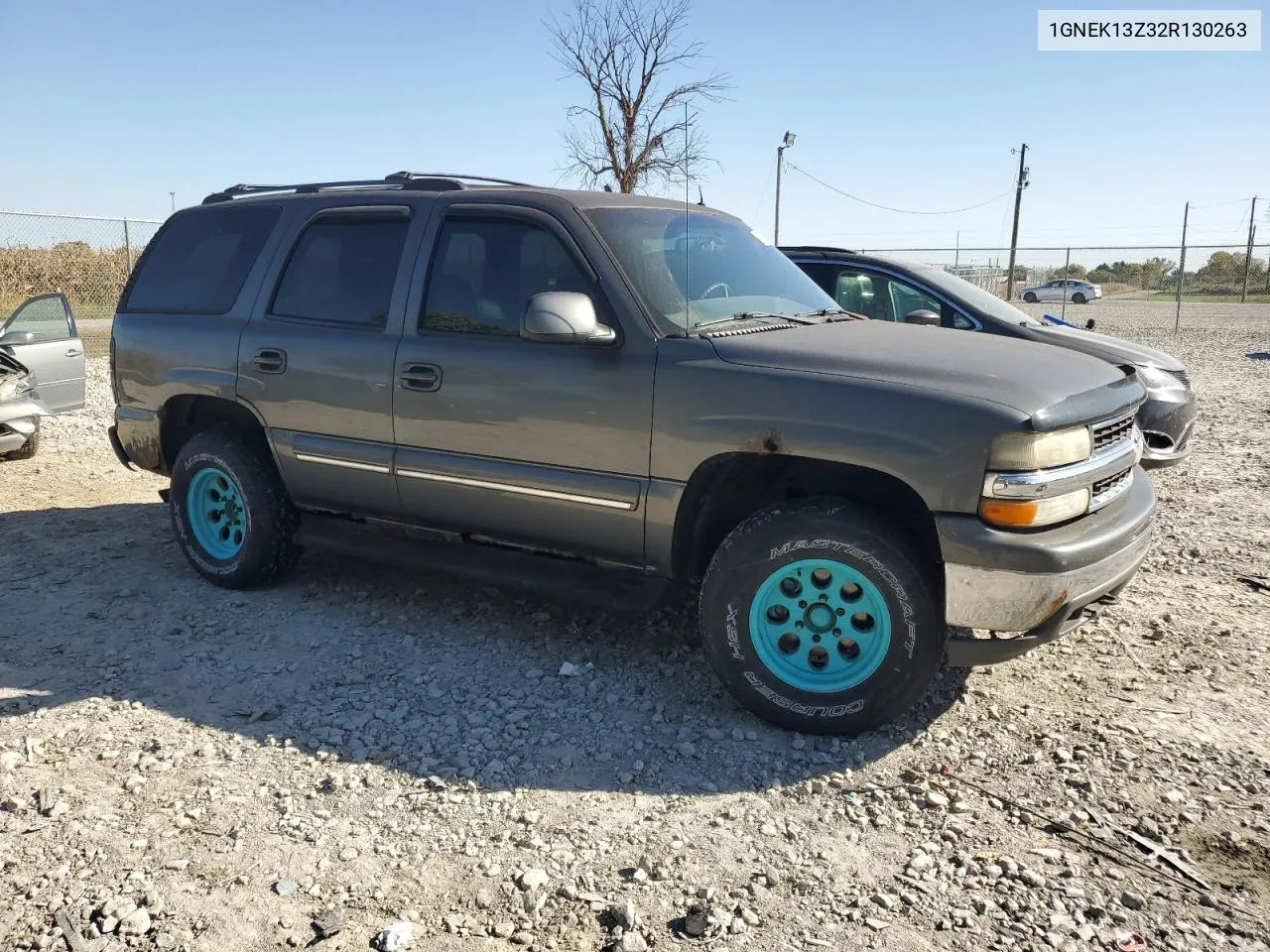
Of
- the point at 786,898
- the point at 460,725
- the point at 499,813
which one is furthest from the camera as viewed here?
the point at 460,725

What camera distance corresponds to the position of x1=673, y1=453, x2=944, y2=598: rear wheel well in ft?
11.7

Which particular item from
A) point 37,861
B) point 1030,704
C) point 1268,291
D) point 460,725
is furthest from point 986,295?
point 1268,291

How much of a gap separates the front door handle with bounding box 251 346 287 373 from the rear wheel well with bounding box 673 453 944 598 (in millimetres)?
2203

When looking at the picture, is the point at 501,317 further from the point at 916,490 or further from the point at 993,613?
the point at 993,613

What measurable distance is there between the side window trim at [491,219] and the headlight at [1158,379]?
176 inches

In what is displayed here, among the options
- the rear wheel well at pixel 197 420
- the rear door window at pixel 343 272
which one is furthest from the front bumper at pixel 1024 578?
the rear wheel well at pixel 197 420

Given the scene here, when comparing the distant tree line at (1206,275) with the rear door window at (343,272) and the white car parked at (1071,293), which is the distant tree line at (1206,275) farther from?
the rear door window at (343,272)

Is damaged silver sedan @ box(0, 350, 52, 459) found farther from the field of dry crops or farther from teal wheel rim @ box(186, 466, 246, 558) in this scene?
the field of dry crops

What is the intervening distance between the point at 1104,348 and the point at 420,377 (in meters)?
5.11

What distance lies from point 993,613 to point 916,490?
49 centimetres

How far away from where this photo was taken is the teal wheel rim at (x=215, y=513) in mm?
5160

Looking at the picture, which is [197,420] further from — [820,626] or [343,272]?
[820,626]

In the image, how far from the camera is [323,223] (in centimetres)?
486

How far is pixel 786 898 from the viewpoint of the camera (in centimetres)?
272
